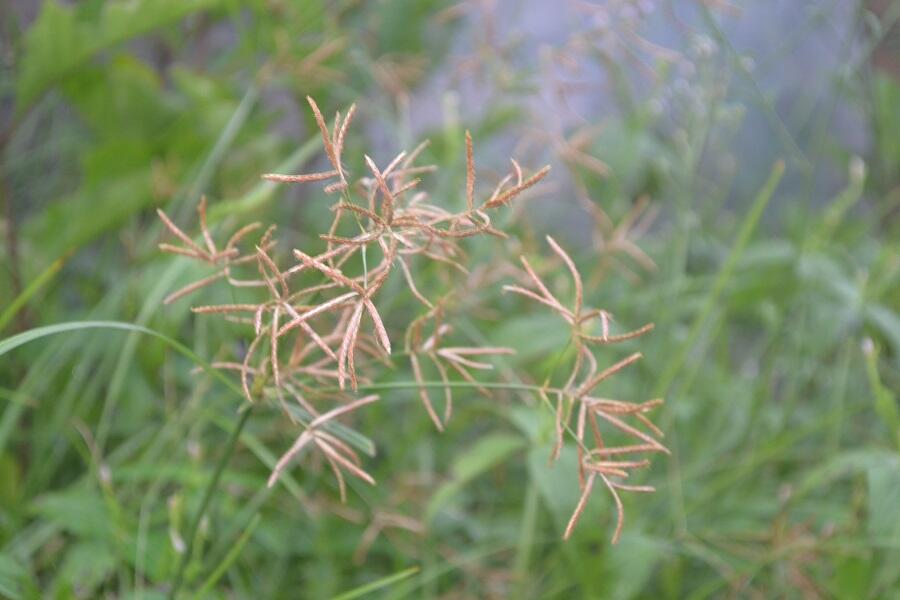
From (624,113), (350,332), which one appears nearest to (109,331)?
(350,332)

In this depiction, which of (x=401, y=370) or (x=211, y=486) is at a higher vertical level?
(x=211, y=486)

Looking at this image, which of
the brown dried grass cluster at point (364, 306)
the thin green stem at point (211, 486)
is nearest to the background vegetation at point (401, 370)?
the thin green stem at point (211, 486)

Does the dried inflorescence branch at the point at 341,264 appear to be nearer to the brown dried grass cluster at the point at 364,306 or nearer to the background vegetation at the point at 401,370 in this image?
the brown dried grass cluster at the point at 364,306

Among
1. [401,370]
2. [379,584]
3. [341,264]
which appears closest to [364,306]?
[341,264]

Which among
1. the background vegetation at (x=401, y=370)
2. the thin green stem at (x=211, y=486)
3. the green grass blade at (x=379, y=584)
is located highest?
the thin green stem at (x=211, y=486)

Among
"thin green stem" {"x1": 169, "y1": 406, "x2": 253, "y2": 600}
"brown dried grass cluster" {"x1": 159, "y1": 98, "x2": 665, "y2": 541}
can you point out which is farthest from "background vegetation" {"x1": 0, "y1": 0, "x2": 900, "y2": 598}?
"brown dried grass cluster" {"x1": 159, "y1": 98, "x2": 665, "y2": 541}

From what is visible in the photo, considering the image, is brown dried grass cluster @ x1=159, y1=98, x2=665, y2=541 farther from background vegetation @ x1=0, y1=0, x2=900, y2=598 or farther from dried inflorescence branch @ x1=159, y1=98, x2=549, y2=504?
background vegetation @ x1=0, y1=0, x2=900, y2=598

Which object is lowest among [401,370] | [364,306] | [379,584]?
[401,370]

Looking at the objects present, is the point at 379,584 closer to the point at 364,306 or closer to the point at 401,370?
the point at 364,306
